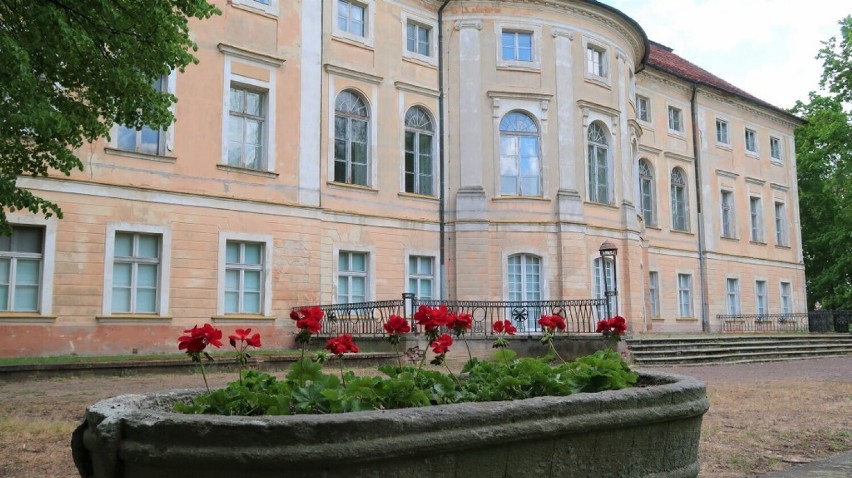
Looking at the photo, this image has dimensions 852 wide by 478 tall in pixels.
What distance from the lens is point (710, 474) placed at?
530cm

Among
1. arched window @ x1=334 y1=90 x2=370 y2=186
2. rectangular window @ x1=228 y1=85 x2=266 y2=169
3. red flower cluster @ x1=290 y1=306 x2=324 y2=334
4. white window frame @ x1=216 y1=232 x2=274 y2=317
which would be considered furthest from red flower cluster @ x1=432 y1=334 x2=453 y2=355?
arched window @ x1=334 y1=90 x2=370 y2=186

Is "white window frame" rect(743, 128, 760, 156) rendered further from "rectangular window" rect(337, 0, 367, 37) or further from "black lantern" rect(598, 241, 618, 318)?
"rectangular window" rect(337, 0, 367, 37)

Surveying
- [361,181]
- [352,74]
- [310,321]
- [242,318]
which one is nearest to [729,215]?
[361,181]

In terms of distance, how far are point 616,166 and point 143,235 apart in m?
14.3

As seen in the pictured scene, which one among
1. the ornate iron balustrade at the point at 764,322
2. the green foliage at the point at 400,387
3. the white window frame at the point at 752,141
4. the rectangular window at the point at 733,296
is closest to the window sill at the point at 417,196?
the ornate iron balustrade at the point at 764,322

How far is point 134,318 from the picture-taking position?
16.1 m

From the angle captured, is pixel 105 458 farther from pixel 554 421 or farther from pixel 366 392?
pixel 554 421

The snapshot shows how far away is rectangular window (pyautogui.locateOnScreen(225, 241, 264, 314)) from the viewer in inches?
706

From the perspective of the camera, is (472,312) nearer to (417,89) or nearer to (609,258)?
(609,258)

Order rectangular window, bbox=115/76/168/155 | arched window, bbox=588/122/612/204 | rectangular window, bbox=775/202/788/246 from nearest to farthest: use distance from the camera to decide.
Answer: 1. rectangular window, bbox=115/76/168/155
2. arched window, bbox=588/122/612/204
3. rectangular window, bbox=775/202/788/246

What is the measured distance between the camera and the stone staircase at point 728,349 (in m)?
18.7

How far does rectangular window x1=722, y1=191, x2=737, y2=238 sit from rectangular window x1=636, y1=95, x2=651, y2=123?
18.8ft

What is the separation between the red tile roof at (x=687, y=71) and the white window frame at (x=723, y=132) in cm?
127

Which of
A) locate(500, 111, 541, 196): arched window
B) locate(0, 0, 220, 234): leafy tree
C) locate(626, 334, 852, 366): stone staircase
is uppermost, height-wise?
locate(500, 111, 541, 196): arched window
